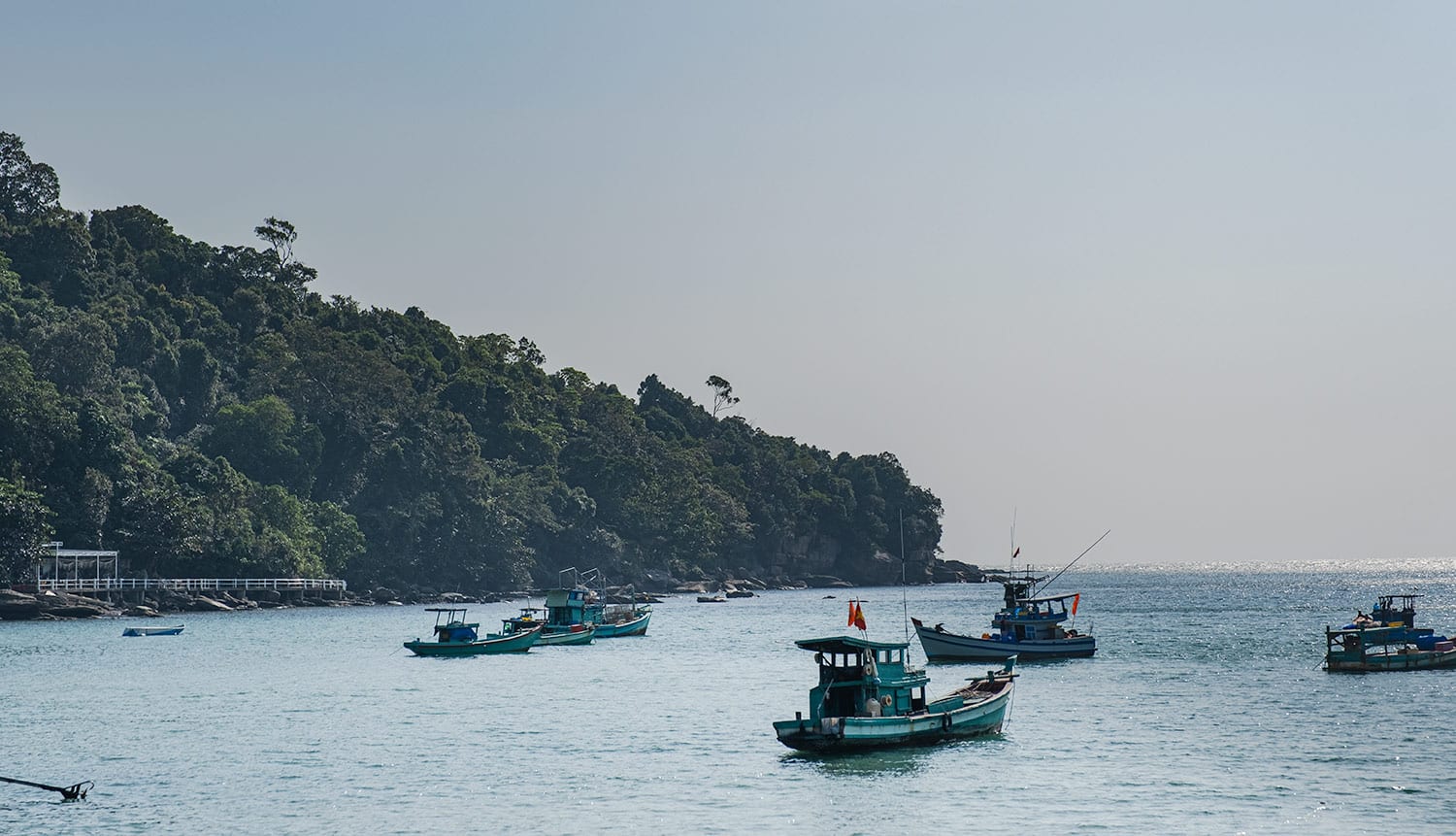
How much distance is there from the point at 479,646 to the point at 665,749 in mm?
42944

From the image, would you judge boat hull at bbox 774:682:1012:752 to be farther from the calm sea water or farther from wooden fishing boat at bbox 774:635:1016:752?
the calm sea water

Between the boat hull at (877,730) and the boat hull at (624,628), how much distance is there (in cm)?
6273

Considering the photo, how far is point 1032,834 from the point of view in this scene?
3434cm

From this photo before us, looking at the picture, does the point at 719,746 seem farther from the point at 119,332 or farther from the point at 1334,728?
the point at 119,332

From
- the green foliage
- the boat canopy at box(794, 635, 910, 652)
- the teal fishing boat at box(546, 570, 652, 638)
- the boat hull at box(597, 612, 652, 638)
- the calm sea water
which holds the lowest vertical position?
the calm sea water

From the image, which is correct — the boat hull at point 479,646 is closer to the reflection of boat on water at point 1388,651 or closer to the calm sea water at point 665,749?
the calm sea water at point 665,749

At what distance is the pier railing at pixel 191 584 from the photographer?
126 m

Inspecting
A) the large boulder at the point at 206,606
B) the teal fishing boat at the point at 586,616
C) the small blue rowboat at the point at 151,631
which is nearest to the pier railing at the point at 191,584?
the large boulder at the point at 206,606

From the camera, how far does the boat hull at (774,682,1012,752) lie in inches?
1710

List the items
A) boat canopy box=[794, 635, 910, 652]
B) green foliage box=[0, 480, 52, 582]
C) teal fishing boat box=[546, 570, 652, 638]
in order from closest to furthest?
boat canopy box=[794, 635, 910, 652]
teal fishing boat box=[546, 570, 652, 638]
green foliage box=[0, 480, 52, 582]

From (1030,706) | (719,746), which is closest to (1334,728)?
(1030,706)

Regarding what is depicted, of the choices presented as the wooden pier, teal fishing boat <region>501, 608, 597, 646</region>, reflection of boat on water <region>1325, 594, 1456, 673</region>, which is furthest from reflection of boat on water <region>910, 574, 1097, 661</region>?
the wooden pier

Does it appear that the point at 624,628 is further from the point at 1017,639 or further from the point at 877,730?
the point at 877,730

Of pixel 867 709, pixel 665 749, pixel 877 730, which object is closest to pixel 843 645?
pixel 867 709
